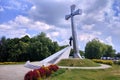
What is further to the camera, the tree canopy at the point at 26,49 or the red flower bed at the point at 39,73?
the tree canopy at the point at 26,49

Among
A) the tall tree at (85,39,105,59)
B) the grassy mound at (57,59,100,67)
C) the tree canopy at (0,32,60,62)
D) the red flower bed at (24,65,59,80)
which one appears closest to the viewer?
the red flower bed at (24,65,59,80)

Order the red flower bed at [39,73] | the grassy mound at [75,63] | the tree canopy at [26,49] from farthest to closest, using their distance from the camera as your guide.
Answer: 1. the tree canopy at [26,49]
2. the grassy mound at [75,63]
3. the red flower bed at [39,73]

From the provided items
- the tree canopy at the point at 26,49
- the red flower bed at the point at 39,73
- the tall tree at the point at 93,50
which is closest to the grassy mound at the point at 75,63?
the red flower bed at the point at 39,73

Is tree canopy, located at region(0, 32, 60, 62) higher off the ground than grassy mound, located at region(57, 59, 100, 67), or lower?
Result: higher

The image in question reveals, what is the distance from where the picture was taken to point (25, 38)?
5469 centimetres

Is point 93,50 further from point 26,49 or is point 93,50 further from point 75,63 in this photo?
point 75,63

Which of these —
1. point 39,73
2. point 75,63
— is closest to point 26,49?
point 75,63

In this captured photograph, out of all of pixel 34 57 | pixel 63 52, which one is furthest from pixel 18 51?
pixel 63 52

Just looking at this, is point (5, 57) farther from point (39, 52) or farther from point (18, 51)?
point (39, 52)

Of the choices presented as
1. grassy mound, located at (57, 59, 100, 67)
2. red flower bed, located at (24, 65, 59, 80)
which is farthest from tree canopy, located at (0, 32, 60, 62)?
red flower bed, located at (24, 65, 59, 80)

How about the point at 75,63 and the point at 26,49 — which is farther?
the point at 26,49

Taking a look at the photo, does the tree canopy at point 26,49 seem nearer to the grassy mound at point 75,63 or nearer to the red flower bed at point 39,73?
the grassy mound at point 75,63

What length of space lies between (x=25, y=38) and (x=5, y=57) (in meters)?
6.48

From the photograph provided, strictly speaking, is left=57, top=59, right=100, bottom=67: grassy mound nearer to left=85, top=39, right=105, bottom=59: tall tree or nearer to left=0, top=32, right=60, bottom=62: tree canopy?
left=0, top=32, right=60, bottom=62: tree canopy
